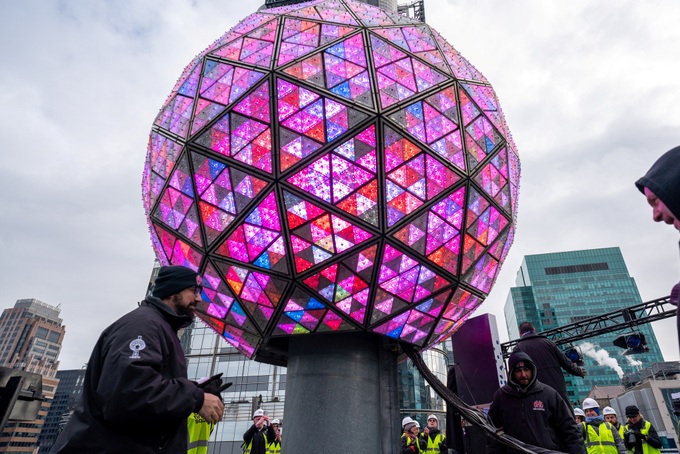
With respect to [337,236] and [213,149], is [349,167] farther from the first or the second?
[213,149]

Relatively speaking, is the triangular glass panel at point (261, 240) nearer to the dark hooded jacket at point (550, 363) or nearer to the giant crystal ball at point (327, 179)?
the giant crystal ball at point (327, 179)

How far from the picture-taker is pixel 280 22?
312 inches

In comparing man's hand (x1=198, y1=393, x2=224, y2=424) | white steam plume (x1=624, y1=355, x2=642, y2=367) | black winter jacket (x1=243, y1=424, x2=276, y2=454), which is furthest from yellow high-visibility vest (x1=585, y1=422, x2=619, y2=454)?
white steam plume (x1=624, y1=355, x2=642, y2=367)

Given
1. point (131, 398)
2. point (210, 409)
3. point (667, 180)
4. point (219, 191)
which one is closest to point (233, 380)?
point (219, 191)

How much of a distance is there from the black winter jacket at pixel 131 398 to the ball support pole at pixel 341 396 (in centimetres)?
551

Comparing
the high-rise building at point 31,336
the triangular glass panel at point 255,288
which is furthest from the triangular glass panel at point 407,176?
the high-rise building at point 31,336

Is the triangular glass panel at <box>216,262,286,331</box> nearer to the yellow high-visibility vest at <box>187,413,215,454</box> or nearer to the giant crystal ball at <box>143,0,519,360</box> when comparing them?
the giant crystal ball at <box>143,0,519,360</box>

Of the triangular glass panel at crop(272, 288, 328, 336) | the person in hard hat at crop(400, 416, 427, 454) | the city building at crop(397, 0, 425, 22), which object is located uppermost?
the city building at crop(397, 0, 425, 22)

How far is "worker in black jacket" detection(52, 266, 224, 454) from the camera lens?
2.04 m

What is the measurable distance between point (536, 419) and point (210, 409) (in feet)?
11.5

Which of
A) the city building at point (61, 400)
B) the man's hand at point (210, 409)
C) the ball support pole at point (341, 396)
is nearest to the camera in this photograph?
the man's hand at point (210, 409)

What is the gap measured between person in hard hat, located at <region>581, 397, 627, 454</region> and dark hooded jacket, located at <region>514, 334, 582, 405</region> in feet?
9.85

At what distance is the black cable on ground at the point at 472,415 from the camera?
4137mm

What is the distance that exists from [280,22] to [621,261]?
5301 inches
